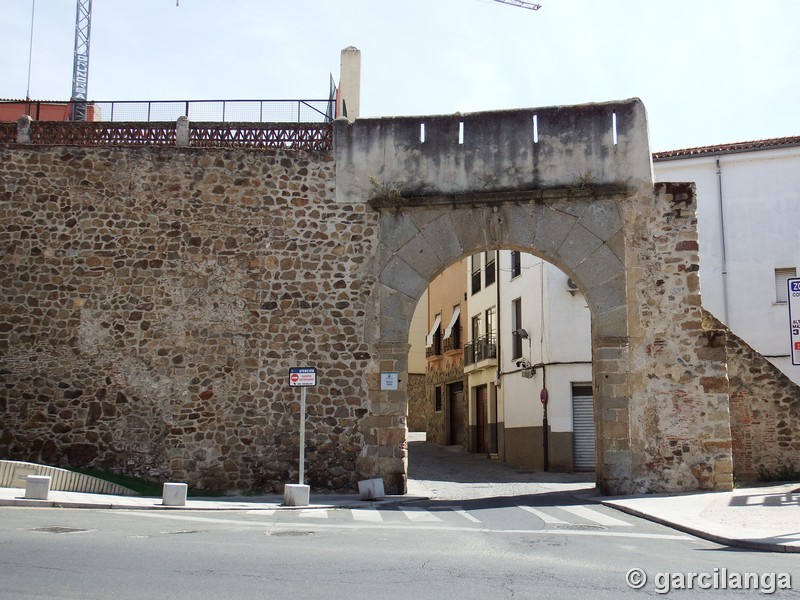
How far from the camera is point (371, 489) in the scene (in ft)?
41.2

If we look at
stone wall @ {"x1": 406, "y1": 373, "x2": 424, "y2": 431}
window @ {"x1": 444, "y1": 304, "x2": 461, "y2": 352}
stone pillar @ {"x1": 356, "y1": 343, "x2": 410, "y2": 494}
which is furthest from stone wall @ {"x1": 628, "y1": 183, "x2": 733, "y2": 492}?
stone wall @ {"x1": 406, "y1": 373, "x2": 424, "y2": 431}

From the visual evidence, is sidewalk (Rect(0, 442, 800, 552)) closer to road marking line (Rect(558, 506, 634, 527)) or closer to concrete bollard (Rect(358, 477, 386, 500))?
concrete bollard (Rect(358, 477, 386, 500))

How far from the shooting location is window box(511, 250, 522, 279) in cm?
2444

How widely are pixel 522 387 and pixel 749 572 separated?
56.7ft

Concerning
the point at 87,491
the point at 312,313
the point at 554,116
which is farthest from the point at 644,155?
the point at 87,491

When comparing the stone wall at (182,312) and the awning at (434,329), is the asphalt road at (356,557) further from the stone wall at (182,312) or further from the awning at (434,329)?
the awning at (434,329)

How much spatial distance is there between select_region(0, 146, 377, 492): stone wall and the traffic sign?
0.93m

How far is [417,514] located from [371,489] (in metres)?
1.80

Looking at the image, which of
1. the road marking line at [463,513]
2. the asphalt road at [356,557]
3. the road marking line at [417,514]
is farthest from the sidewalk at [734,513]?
the road marking line at [417,514]

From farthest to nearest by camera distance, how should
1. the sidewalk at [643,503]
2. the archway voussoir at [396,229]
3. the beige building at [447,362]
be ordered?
the beige building at [447,362]
the archway voussoir at [396,229]
the sidewalk at [643,503]

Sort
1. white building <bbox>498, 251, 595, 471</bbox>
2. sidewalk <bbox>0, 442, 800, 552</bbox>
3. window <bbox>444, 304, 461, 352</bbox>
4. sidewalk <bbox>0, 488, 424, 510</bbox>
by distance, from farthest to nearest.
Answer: window <bbox>444, 304, 461, 352</bbox>, white building <bbox>498, 251, 595, 471</bbox>, sidewalk <bbox>0, 488, 424, 510</bbox>, sidewalk <bbox>0, 442, 800, 552</bbox>

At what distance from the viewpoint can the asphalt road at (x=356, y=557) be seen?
545 centimetres

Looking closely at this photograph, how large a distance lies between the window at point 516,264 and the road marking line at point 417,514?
13522 millimetres

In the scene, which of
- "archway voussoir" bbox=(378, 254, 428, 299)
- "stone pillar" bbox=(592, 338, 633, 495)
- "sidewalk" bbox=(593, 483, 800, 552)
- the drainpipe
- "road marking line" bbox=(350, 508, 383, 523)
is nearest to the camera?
"sidewalk" bbox=(593, 483, 800, 552)
